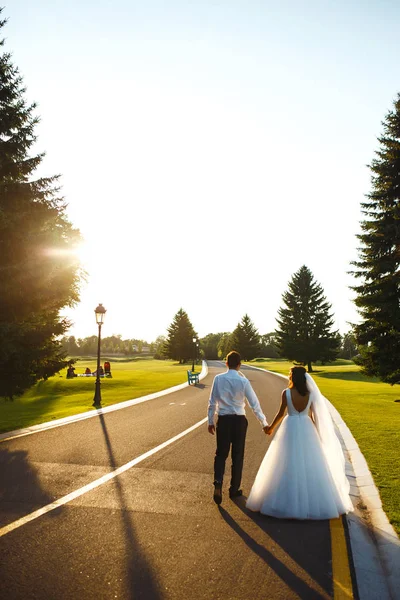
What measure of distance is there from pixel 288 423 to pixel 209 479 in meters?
2.10

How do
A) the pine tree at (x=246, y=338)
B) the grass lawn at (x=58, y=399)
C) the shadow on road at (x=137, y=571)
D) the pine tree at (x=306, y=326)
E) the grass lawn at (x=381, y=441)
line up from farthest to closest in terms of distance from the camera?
the pine tree at (x=246, y=338), the pine tree at (x=306, y=326), the grass lawn at (x=58, y=399), the grass lawn at (x=381, y=441), the shadow on road at (x=137, y=571)

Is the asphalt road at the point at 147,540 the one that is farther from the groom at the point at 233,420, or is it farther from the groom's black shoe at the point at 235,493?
the groom at the point at 233,420

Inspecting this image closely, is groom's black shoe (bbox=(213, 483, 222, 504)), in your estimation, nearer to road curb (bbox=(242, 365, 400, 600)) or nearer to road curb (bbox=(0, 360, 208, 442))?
road curb (bbox=(242, 365, 400, 600))

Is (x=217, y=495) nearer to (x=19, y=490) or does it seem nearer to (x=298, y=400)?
(x=298, y=400)

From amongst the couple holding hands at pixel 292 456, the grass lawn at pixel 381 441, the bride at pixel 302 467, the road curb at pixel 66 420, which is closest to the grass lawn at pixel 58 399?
the road curb at pixel 66 420

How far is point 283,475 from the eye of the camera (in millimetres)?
5223

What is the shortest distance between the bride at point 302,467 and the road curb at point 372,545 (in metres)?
0.30

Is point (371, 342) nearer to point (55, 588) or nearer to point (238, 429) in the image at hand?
point (238, 429)

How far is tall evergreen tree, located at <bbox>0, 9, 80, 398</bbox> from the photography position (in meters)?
15.8

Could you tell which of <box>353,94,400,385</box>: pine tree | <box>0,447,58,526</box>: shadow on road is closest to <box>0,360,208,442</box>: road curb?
<box>0,447,58,526</box>: shadow on road

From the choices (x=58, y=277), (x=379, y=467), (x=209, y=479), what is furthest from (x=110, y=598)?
(x=58, y=277)

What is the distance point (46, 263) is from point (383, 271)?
17.4m

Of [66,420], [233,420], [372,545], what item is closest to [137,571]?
[372,545]

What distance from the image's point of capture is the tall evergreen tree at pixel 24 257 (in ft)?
51.7
